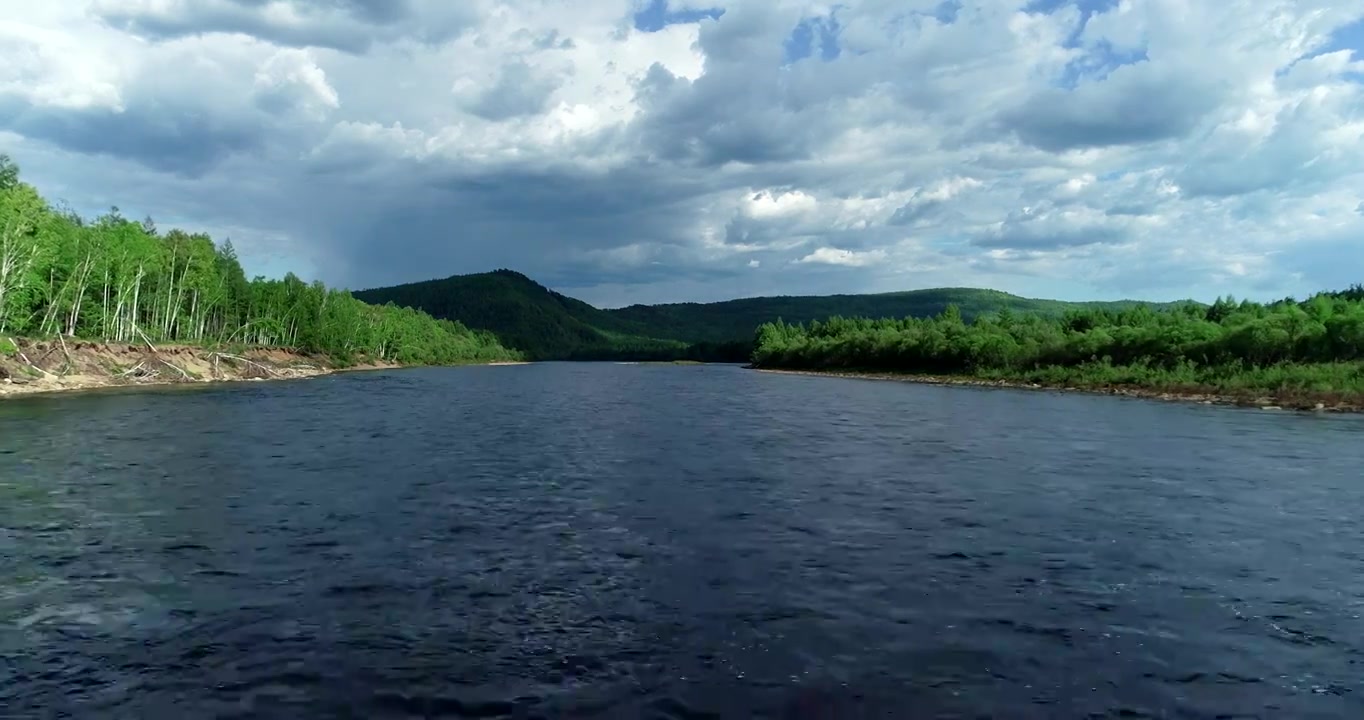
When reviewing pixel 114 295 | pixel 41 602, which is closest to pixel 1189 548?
pixel 41 602

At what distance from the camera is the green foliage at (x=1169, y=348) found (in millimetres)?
78250

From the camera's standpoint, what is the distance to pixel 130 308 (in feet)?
351

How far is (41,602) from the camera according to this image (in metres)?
14.6

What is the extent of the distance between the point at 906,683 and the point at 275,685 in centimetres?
859

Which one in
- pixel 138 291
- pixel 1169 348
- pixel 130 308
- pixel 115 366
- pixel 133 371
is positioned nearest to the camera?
pixel 115 366

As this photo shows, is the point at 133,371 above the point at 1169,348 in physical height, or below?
below

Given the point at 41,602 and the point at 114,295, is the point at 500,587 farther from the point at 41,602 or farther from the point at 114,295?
the point at 114,295

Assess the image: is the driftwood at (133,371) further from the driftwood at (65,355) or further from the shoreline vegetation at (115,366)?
the driftwood at (65,355)

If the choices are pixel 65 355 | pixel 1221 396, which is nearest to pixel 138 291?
pixel 65 355

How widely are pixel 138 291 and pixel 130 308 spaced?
7.34m

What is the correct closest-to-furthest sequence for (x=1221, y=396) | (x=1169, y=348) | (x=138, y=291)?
1. (x=1221, y=396)
2. (x=1169, y=348)
3. (x=138, y=291)

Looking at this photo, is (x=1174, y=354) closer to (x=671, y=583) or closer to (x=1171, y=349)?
(x=1171, y=349)

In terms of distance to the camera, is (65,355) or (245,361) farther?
(245,361)

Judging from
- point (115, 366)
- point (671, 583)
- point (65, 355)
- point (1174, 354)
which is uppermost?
point (1174, 354)
